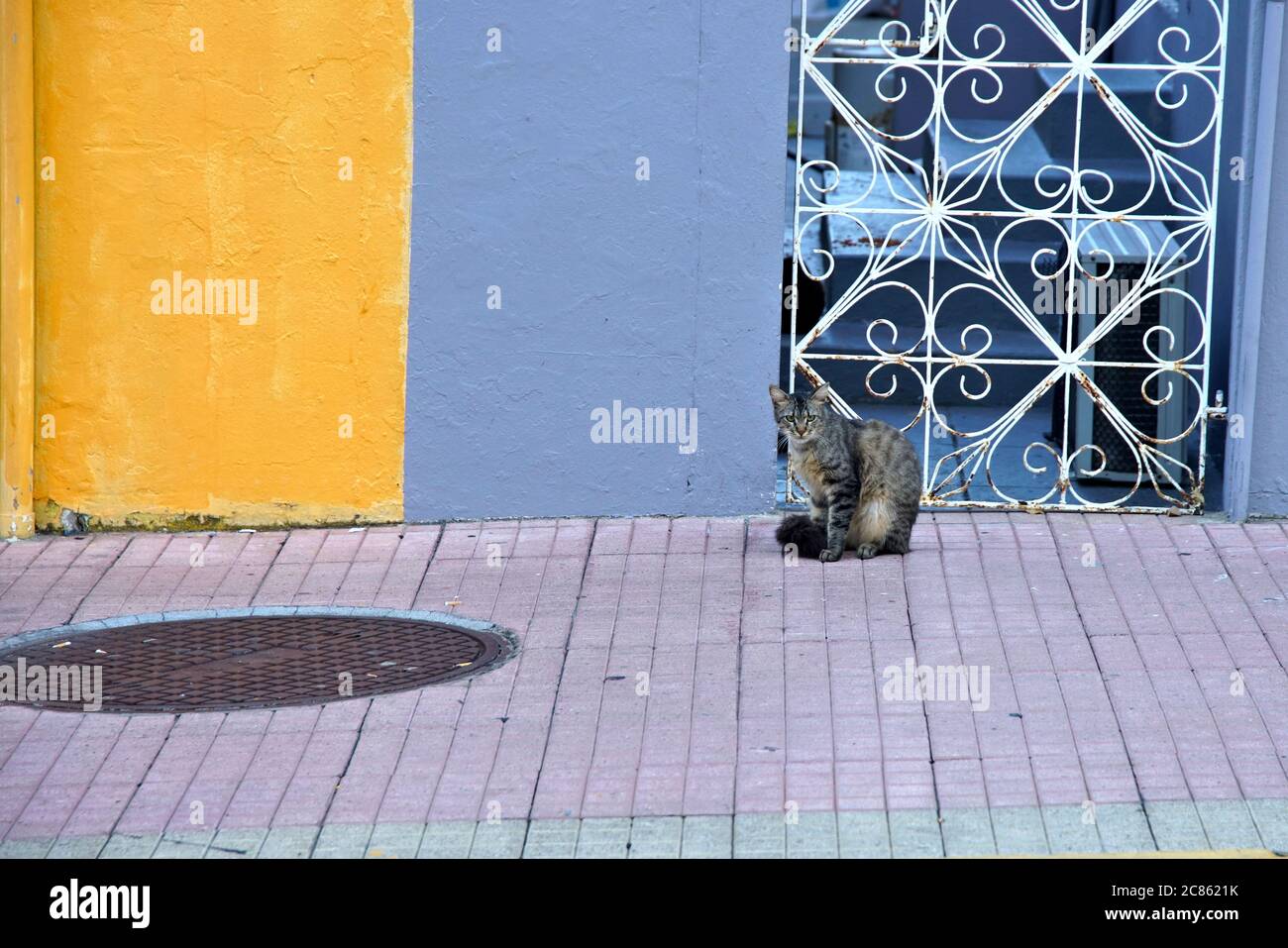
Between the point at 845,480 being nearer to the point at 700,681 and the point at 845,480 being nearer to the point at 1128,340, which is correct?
the point at 700,681

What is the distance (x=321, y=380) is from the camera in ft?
29.5

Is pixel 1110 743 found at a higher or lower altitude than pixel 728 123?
lower

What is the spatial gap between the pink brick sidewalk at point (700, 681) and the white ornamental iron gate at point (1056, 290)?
654 millimetres

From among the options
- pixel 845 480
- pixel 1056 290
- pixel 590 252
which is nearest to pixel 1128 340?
pixel 1056 290

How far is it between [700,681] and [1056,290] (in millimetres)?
4019

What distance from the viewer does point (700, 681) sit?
22.4ft

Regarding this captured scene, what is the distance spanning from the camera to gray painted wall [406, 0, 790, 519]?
873 cm

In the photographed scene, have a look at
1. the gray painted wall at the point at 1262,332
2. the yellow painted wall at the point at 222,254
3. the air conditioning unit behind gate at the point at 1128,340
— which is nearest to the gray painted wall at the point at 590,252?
the yellow painted wall at the point at 222,254

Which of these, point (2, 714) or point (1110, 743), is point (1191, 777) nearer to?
point (1110, 743)

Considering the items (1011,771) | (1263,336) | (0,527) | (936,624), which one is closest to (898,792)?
(1011,771)

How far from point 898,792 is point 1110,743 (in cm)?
86

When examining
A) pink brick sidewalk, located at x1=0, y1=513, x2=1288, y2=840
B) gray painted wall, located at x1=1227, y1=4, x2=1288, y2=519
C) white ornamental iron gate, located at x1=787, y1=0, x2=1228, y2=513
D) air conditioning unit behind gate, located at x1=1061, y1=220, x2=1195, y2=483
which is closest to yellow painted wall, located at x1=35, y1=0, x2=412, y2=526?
pink brick sidewalk, located at x1=0, y1=513, x2=1288, y2=840

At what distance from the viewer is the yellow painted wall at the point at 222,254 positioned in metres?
8.78

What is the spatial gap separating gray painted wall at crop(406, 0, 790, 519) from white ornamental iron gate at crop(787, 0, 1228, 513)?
34 centimetres
